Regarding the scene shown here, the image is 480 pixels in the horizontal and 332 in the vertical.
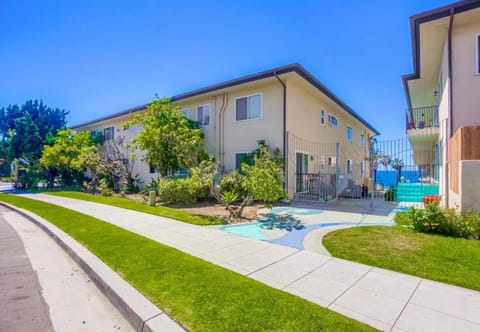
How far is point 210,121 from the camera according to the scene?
1490 cm

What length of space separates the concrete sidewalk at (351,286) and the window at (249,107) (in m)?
8.41

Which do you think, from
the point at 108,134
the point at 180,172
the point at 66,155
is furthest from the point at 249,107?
the point at 66,155

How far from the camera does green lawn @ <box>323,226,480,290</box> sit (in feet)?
12.8

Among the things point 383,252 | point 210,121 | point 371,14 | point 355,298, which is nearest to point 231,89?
point 210,121

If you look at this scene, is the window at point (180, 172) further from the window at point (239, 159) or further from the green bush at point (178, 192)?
the window at point (239, 159)

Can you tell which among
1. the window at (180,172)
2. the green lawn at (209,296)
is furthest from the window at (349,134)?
the green lawn at (209,296)

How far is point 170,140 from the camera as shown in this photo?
44.9 ft

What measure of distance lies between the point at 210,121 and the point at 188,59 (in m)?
3.62

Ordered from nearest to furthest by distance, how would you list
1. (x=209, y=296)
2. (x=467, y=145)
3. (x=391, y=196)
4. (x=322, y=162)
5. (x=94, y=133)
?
(x=209, y=296)
(x=467, y=145)
(x=391, y=196)
(x=322, y=162)
(x=94, y=133)

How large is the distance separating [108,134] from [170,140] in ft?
43.1

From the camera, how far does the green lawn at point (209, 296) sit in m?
2.59

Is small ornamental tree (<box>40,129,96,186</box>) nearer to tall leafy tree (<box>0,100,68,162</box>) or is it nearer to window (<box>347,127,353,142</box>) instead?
tall leafy tree (<box>0,100,68,162</box>)

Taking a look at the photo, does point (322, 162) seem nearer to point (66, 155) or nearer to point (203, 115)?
point (203, 115)

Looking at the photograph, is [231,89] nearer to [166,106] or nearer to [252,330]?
[166,106]
